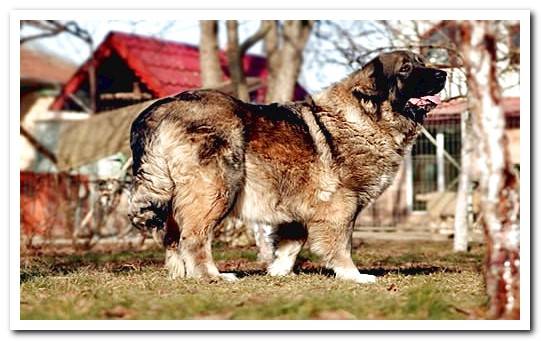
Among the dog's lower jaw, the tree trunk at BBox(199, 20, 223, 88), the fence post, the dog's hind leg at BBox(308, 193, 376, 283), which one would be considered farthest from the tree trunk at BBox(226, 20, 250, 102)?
the dog's lower jaw

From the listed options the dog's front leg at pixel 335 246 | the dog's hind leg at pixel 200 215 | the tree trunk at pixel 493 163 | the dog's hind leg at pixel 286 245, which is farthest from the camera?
the dog's hind leg at pixel 286 245

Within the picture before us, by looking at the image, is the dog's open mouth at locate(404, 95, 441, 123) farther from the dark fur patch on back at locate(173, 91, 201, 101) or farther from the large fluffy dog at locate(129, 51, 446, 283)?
the dark fur patch on back at locate(173, 91, 201, 101)

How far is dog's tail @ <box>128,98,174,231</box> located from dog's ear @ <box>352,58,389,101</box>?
6.22 feet

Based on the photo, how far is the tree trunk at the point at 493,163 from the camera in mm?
5449

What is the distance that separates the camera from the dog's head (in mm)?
8070

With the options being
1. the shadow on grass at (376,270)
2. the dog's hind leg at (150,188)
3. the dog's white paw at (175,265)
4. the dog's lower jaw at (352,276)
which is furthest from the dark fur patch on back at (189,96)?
the dog's lower jaw at (352,276)

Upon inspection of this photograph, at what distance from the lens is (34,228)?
45.5 ft

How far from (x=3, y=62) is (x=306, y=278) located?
3331 millimetres

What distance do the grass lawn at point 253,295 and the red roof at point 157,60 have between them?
34.4ft

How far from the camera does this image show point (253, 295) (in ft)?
21.4
